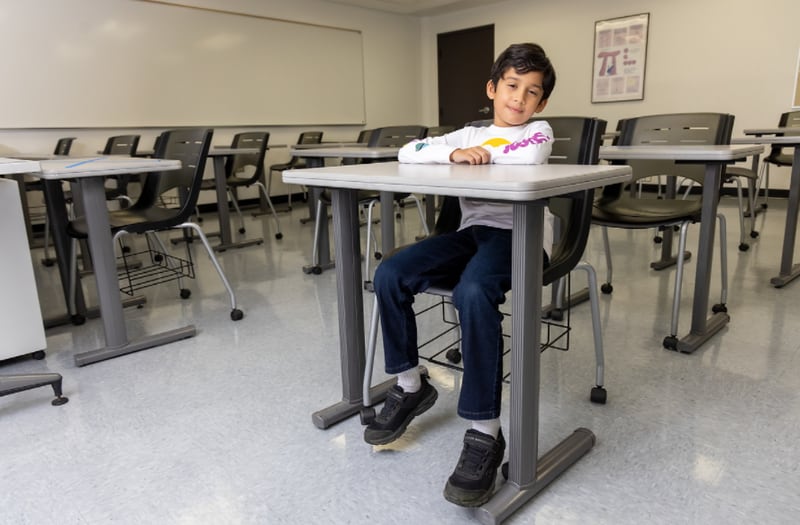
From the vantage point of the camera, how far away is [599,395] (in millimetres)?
1522

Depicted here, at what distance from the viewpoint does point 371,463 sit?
4.17ft

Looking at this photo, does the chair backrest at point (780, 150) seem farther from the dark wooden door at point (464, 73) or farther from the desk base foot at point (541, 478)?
the desk base foot at point (541, 478)

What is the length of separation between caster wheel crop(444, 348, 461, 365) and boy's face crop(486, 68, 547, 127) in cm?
77

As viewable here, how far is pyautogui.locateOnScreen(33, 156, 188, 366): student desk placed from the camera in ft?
6.09

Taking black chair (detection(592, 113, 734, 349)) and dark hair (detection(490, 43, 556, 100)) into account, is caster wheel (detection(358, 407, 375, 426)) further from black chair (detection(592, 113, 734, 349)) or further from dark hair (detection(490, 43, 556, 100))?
black chair (detection(592, 113, 734, 349))

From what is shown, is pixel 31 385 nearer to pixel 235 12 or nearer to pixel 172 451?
pixel 172 451

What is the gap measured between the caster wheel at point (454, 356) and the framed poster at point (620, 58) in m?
5.61

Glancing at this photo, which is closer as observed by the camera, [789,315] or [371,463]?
[371,463]

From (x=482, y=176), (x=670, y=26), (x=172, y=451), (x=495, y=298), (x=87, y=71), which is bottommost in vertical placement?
(x=172, y=451)

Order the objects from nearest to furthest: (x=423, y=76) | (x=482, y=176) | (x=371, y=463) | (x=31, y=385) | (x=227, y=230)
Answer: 1. (x=482, y=176)
2. (x=371, y=463)
3. (x=31, y=385)
4. (x=227, y=230)
5. (x=423, y=76)

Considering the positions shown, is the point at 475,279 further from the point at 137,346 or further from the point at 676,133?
the point at 676,133

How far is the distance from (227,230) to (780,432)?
3472 mm

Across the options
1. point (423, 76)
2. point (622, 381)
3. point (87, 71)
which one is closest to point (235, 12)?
point (87, 71)

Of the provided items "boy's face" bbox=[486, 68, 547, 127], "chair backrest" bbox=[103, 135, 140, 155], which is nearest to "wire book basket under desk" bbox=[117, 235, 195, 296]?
"chair backrest" bbox=[103, 135, 140, 155]
